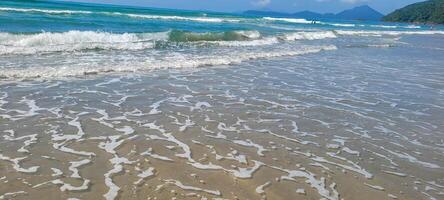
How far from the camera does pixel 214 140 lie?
6.28m

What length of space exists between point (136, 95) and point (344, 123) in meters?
4.22

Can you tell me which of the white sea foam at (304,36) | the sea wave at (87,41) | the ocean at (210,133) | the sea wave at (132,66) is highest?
the ocean at (210,133)

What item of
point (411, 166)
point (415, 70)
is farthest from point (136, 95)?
point (415, 70)

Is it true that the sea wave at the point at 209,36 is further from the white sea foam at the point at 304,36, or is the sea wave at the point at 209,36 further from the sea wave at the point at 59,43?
the sea wave at the point at 59,43

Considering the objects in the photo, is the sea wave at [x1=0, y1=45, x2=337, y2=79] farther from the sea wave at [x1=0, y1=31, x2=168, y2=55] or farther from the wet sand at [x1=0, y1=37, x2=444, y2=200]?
the sea wave at [x1=0, y1=31, x2=168, y2=55]

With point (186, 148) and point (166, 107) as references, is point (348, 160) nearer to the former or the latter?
point (186, 148)

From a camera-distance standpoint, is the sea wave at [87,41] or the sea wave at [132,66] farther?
the sea wave at [87,41]

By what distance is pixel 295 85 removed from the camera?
1114 centimetres

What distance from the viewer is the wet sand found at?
4.64 meters

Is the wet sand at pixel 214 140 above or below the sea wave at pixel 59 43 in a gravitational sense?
above

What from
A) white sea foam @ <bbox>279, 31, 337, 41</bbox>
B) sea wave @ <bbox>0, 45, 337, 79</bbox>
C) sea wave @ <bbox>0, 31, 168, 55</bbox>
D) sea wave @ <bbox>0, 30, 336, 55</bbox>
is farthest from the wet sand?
white sea foam @ <bbox>279, 31, 337, 41</bbox>

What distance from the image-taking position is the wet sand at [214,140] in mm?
4641

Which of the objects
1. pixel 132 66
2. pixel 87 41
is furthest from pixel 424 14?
pixel 132 66

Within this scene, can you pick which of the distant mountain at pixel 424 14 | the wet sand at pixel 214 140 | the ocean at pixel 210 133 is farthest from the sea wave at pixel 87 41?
the distant mountain at pixel 424 14
